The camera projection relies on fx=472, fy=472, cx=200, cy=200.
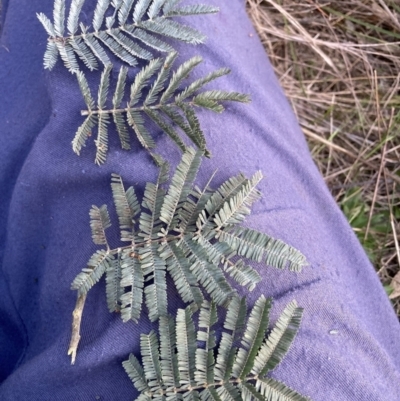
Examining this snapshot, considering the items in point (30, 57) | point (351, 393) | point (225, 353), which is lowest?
point (351, 393)

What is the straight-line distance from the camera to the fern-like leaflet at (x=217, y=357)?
35.7 inches

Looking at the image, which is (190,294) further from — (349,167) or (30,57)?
(349,167)

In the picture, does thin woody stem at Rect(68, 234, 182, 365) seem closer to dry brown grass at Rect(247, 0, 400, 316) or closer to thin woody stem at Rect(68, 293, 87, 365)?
thin woody stem at Rect(68, 293, 87, 365)

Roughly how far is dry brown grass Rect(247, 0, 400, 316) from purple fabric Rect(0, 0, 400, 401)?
567mm

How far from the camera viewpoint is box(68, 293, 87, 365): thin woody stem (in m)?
0.99

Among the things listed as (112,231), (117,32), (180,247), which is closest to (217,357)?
(180,247)

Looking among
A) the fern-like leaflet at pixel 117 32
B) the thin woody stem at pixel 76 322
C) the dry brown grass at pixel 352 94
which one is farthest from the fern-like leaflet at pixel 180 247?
the dry brown grass at pixel 352 94

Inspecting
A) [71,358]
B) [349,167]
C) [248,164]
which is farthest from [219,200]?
[349,167]

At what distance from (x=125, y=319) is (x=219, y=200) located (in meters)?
0.30

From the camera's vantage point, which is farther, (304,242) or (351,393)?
(304,242)

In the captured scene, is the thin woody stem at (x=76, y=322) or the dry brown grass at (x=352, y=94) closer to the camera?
the thin woody stem at (x=76, y=322)

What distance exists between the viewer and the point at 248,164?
1.12 metres

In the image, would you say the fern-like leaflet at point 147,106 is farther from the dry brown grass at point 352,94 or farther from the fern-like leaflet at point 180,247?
the dry brown grass at point 352,94

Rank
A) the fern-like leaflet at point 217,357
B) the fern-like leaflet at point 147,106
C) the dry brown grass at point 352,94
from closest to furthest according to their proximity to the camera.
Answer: the fern-like leaflet at point 217,357 < the fern-like leaflet at point 147,106 < the dry brown grass at point 352,94
